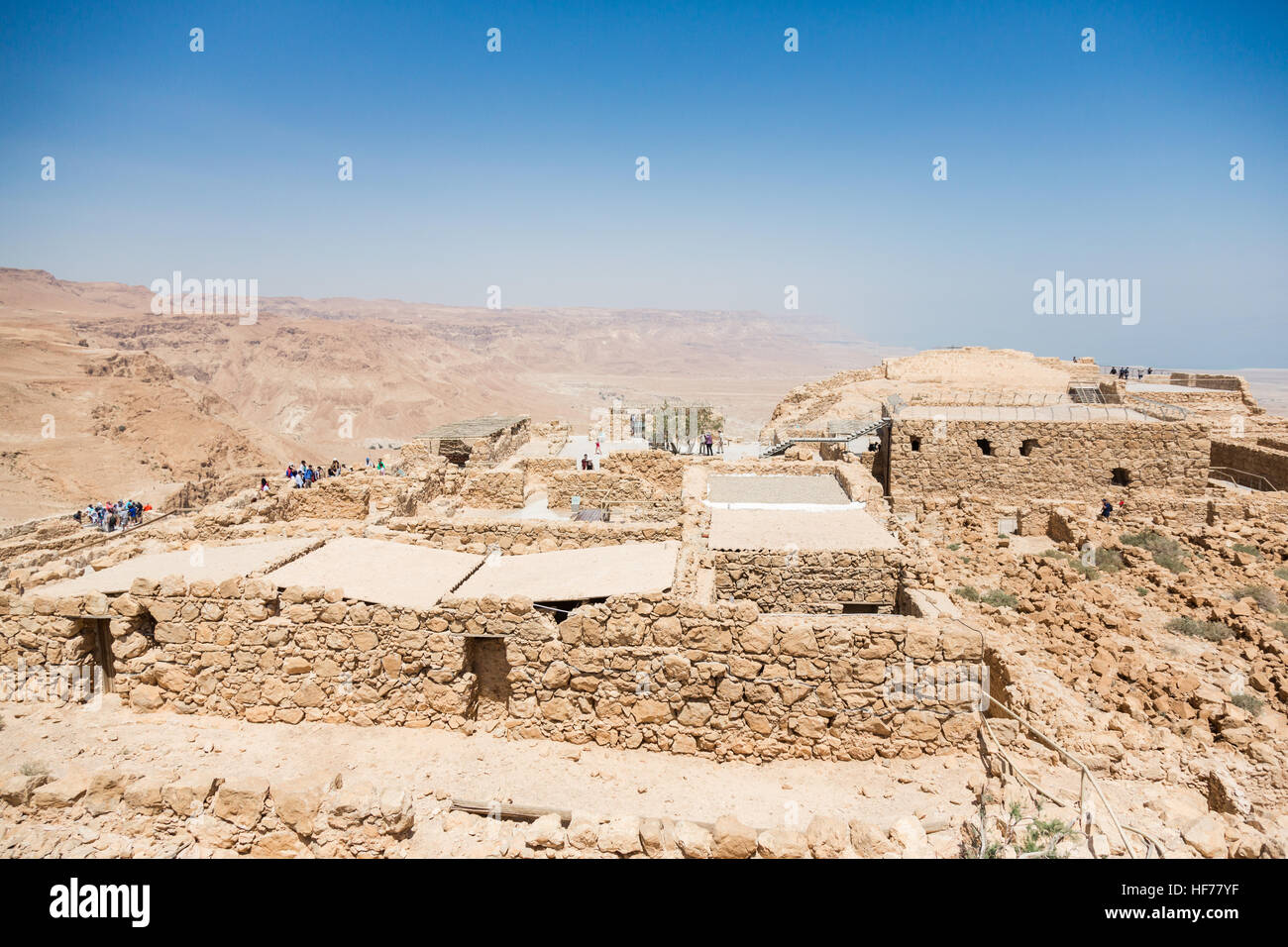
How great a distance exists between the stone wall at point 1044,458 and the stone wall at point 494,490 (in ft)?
29.3

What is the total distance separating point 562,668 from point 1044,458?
14991 mm

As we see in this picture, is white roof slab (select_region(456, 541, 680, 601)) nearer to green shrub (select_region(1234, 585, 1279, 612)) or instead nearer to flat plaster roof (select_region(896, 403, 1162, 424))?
green shrub (select_region(1234, 585, 1279, 612))

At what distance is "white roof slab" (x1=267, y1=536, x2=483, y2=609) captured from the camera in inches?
262

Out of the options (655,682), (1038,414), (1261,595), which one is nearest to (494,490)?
(655,682)

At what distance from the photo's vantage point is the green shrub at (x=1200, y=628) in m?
9.66

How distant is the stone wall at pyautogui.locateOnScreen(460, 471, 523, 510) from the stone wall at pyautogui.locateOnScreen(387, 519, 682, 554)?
743 cm

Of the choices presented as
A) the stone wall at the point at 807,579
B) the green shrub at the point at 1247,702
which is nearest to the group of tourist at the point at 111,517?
the stone wall at the point at 807,579

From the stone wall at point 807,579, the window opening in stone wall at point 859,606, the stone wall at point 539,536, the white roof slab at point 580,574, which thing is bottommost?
the window opening in stone wall at point 859,606

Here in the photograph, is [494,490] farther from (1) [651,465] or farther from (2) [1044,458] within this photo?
(2) [1044,458]

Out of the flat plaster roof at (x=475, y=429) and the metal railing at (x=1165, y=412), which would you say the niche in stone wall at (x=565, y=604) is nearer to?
the metal railing at (x=1165, y=412)

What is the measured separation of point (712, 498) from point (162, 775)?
25.2 ft

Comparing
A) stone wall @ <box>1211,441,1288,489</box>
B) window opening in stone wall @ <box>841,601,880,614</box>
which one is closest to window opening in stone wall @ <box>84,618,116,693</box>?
window opening in stone wall @ <box>841,601,880,614</box>

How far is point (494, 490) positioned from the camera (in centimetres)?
1648

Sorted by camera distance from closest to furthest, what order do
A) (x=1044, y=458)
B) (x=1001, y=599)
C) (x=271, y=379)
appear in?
(x=1001, y=599)
(x=1044, y=458)
(x=271, y=379)
